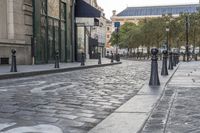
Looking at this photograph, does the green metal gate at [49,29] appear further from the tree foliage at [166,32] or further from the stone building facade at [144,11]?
the stone building facade at [144,11]

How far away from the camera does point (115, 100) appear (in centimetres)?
894

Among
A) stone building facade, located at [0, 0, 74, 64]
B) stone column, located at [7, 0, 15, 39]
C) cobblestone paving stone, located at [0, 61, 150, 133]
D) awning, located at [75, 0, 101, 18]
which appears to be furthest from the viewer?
awning, located at [75, 0, 101, 18]

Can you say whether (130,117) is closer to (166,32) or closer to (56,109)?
(56,109)

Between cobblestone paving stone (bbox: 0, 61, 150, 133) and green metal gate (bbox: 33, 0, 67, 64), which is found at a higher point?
green metal gate (bbox: 33, 0, 67, 64)

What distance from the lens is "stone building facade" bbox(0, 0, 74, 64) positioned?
82.1 feet

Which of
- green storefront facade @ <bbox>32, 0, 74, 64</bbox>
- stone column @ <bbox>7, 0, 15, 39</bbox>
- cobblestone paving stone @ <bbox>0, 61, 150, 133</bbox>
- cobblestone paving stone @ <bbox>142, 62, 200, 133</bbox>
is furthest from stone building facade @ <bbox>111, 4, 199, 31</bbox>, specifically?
cobblestone paving stone @ <bbox>142, 62, 200, 133</bbox>

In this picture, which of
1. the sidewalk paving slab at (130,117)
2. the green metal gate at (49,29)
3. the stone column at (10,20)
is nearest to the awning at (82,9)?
the green metal gate at (49,29)

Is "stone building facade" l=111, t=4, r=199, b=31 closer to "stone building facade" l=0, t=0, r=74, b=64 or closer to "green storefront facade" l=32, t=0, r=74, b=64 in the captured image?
"green storefront facade" l=32, t=0, r=74, b=64

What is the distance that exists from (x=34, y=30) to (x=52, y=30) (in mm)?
4387

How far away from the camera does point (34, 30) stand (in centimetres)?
2778

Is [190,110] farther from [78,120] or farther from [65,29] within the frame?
[65,29]

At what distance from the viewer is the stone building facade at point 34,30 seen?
2502 centimetres

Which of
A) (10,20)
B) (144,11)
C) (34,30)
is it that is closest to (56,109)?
(10,20)

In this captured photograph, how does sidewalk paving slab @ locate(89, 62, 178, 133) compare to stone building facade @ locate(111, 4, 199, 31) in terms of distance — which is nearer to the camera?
sidewalk paving slab @ locate(89, 62, 178, 133)
